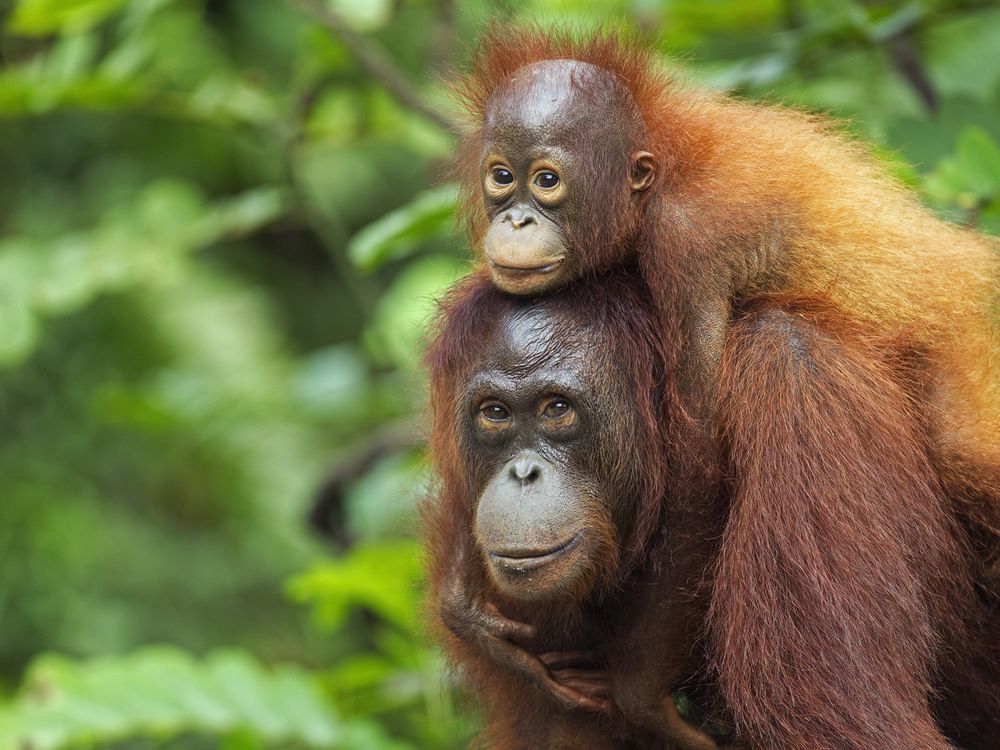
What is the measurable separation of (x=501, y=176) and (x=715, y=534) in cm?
100

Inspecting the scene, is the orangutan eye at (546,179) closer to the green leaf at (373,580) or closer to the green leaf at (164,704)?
the green leaf at (373,580)

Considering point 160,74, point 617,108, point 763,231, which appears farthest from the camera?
point 160,74

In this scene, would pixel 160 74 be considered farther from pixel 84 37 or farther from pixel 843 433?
pixel 843 433

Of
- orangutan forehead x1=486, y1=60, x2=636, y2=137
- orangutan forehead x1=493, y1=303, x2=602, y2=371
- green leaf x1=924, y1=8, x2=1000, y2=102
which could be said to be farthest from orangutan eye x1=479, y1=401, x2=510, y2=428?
green leaf x1=924, y1=8, x2=1000, y2=102

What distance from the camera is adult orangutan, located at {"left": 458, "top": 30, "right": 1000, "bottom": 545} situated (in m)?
2.88

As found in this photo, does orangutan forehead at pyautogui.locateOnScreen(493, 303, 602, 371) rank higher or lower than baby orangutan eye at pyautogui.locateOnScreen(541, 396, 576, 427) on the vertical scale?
higher

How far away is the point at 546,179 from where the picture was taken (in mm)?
3113

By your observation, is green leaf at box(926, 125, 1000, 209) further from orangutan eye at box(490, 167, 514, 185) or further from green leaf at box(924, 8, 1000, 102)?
orangutan eye at box(490, 167, 514, 185)

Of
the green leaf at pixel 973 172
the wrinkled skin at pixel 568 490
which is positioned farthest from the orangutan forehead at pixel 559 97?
the green leaf at pixel 973 172

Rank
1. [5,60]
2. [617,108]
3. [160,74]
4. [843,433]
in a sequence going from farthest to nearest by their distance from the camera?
[5,60], [160,74], [617,108], [843,433]

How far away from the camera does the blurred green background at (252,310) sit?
4109 millimetres

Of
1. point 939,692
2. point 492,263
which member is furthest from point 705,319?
point 939,692

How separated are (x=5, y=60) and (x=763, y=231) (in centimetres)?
541

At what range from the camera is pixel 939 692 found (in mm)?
3055
